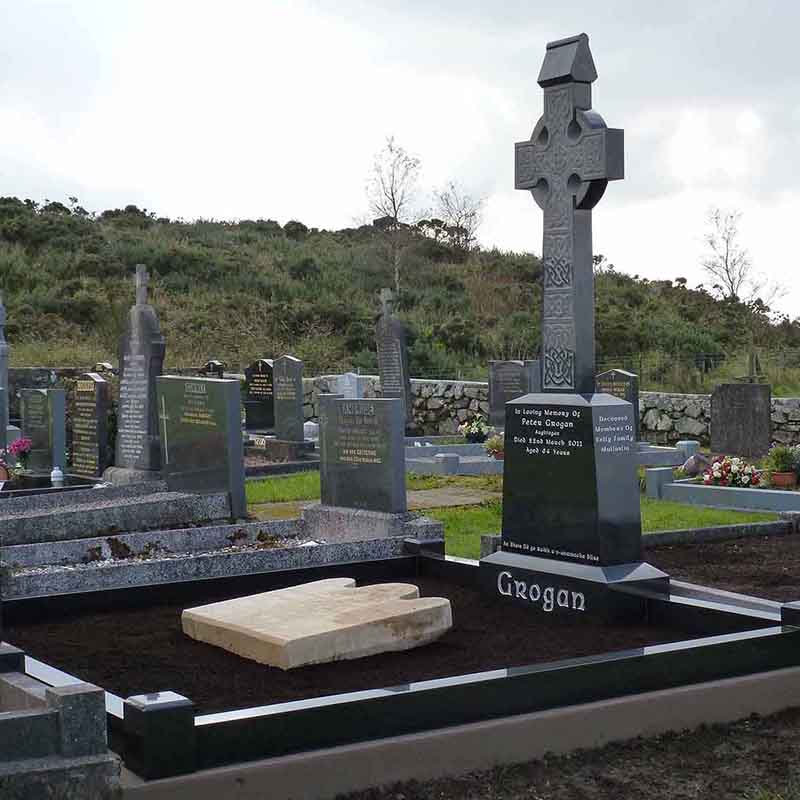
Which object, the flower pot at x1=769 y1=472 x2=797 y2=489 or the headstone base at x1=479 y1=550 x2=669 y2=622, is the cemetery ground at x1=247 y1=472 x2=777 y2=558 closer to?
the flower pot at x1=769 y1=472 x2=797 y2=489

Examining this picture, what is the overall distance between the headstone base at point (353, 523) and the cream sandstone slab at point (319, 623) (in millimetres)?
3298

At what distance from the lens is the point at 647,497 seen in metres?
13.7

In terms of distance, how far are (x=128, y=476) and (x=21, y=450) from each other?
7.33 feet

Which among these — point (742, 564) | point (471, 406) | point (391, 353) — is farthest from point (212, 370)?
point (742, 564)

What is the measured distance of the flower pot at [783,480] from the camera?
520 inches

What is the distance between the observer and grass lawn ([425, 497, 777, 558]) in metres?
11.1

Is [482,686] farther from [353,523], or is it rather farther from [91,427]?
[91,427]

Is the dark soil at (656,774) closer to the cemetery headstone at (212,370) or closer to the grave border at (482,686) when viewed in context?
the grave border at (482,686)

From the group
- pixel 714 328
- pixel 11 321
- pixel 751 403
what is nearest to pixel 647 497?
pixel 751 403

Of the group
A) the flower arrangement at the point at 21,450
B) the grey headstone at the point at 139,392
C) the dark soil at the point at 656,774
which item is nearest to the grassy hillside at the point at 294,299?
the flower arrangement at the point at 21,450

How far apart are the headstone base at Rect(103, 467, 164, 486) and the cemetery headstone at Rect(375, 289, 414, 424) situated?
8.28m

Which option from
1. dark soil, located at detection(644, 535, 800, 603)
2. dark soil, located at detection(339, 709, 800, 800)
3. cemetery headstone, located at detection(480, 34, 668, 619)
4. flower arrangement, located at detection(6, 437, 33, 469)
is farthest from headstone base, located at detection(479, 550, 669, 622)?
flower arrangement, located at detection(6, 437, 33, 469)

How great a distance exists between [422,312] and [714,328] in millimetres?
9263

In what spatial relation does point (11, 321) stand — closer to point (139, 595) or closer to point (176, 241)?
point (176, 241)
